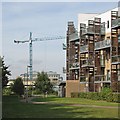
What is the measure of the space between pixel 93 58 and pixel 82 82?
6422 millimetres

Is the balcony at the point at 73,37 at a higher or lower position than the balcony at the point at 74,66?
higher

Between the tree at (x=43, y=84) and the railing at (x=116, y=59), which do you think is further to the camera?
the tree at (x=43, y=84)

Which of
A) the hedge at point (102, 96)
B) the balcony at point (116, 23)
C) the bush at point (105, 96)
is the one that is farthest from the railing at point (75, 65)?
the balcony at point (116, 23)

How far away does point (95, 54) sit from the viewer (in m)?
68.4

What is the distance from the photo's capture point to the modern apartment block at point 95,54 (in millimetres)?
60312

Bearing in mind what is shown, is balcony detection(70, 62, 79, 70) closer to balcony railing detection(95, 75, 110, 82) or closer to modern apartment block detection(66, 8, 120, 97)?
modern apartment block detection(66, 8, 120, 97)

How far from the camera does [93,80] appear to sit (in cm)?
6894

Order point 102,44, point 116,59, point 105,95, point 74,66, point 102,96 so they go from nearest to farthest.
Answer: point 105,95 → point 102,96 → point 116,59 → point 102,44 → point 74,66

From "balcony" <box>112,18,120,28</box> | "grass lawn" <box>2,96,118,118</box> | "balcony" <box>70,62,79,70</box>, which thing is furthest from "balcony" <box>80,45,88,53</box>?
"grass lawn" <box>2,96,118,118</box>

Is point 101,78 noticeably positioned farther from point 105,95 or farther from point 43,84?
point 43,84

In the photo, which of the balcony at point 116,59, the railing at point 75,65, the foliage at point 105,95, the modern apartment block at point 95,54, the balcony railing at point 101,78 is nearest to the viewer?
the foliage at point 105,95

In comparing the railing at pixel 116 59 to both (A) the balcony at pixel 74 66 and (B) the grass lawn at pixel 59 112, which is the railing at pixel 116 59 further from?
(B) the grass lawn at pixel 59 112

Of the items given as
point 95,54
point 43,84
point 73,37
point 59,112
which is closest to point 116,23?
point 95,54

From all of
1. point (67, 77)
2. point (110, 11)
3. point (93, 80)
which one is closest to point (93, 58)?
point (93, 80)
